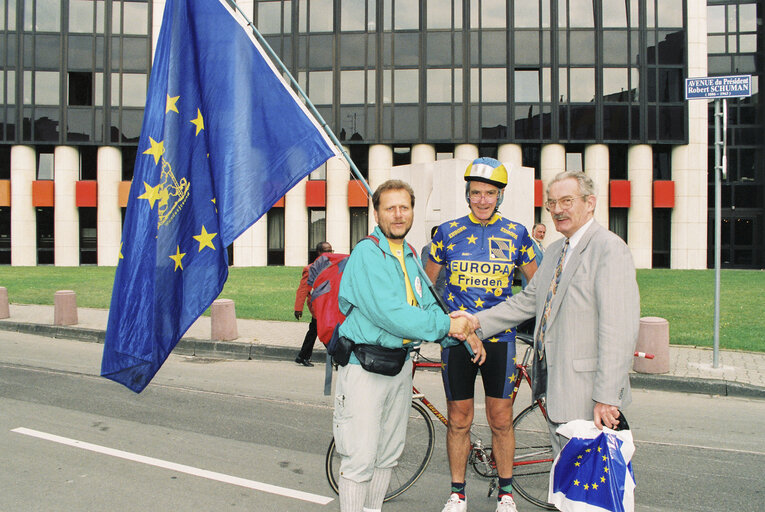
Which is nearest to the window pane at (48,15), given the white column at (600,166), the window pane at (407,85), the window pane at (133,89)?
the window pane at (133,89)

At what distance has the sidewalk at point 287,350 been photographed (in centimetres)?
826

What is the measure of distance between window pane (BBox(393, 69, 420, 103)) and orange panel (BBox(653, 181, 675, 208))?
42.9ft

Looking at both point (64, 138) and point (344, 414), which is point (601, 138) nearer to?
point (64, 138)

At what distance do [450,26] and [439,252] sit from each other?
30976 millimetres

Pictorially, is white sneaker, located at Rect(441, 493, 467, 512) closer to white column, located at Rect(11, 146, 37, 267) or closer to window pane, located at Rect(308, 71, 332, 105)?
window pane, located at Rect(308, 71, 332, 105)

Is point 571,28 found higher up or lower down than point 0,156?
higher up

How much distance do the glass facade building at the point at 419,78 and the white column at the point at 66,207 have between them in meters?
0.70

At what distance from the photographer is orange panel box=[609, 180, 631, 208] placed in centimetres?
3331

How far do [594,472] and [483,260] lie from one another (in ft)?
5.02

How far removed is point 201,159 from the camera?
4098 mm

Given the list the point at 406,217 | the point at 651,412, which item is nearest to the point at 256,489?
the point at 406,217

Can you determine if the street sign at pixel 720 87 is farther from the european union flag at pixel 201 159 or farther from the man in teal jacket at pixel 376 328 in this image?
the man in teal jacket at pixel 376 328

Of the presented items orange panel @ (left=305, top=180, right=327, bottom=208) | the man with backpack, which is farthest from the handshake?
orange panel @ (left=305, top=180, right=327, bottom=208)

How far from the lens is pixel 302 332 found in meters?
12.4
